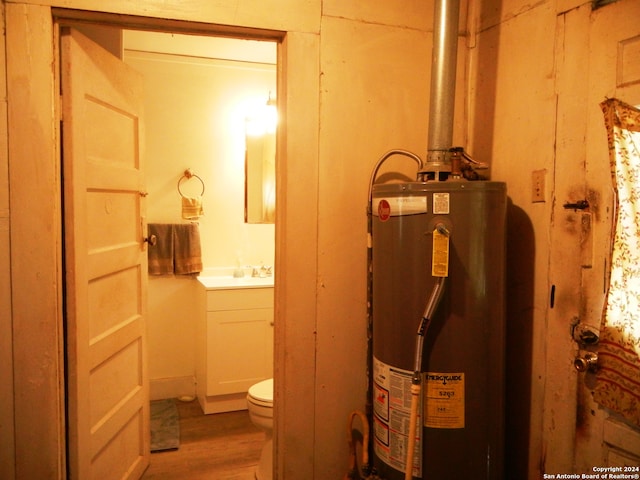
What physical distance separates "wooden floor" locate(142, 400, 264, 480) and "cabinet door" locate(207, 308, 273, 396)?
204 mm

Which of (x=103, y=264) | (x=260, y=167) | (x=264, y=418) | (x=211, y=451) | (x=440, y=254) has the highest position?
(x=260, y=167)

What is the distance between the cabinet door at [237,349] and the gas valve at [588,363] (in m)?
2.14

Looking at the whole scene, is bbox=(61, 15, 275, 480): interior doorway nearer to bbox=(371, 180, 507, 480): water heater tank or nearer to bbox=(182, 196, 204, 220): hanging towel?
bbox=(182, 196, 204, 220): hanging towel

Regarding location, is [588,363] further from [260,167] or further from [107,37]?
[260,167]

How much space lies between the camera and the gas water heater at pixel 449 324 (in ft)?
4.83

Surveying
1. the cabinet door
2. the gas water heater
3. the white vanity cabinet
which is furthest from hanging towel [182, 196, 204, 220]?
the gas water heater

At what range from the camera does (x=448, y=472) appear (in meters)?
1.51

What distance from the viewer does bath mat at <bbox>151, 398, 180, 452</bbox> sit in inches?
108

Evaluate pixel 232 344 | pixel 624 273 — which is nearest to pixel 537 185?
pixel 624 273

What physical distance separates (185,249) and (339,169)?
188cm

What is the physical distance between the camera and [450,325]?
1496 mm

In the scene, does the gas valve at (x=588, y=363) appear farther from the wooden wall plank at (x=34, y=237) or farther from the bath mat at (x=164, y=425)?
the bath mat at (x=164, y=425)

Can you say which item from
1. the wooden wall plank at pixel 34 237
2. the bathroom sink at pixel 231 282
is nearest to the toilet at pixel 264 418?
the bathroom sink at pixel 231 282

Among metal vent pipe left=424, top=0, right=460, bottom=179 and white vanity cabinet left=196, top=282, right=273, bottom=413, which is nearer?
metal vent pipe left=424, top=0, right=460, bottom=179
